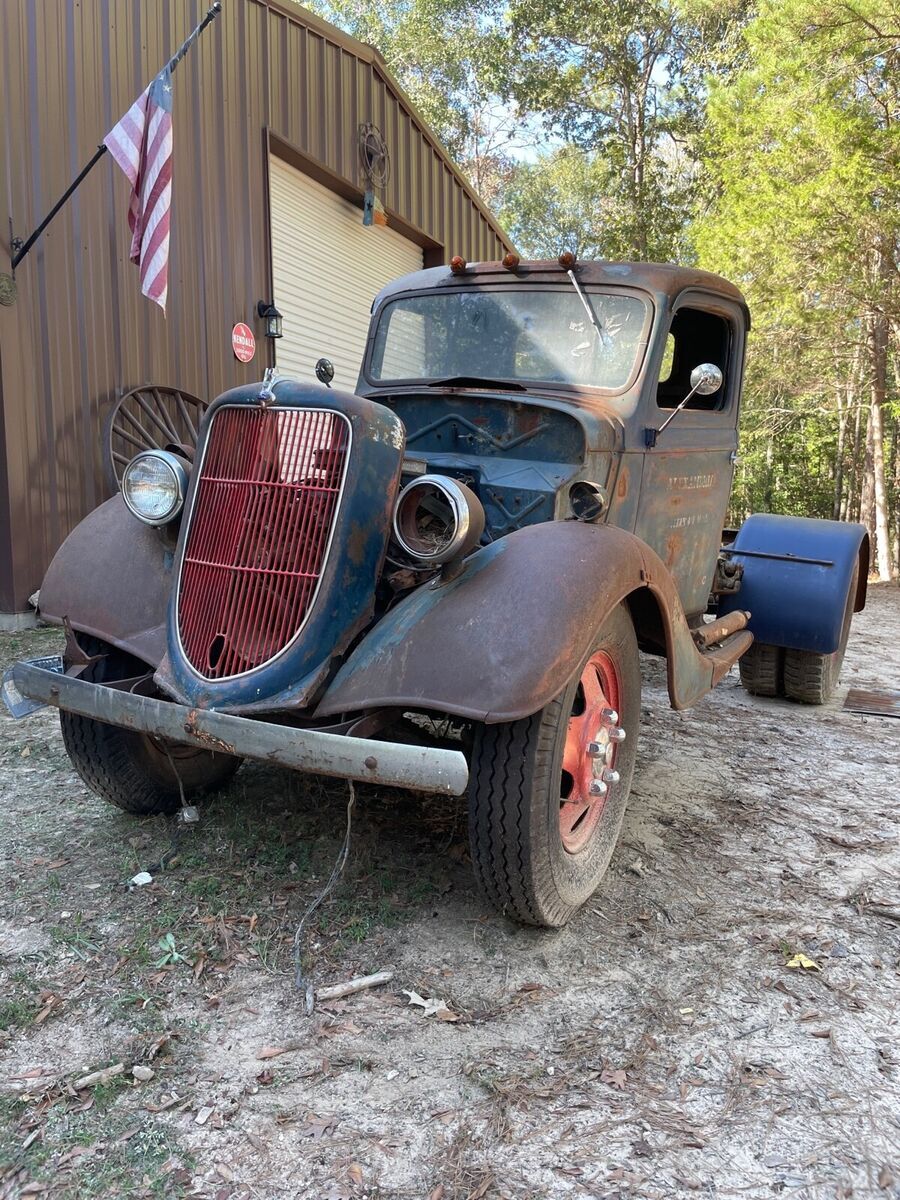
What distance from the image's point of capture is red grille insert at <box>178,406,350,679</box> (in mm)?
2533

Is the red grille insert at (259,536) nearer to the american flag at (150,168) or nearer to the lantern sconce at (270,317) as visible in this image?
the american flag at (150,168)

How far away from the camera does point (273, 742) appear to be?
2.26 metres

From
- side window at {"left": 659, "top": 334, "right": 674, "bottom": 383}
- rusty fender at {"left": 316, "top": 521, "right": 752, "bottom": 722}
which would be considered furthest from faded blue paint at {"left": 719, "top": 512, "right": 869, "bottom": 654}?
rusty fender at {"left": 316, "top": 521, "right": 752, "bottom": 722}

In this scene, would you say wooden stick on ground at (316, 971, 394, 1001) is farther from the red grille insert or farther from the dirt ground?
the red grille insert

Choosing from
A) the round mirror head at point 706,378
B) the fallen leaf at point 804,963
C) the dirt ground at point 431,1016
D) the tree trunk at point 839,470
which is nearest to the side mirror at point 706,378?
the round mirror head at point 706,378

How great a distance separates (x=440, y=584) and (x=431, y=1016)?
43.5 inches

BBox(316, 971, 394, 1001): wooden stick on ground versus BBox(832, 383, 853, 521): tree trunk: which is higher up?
BBox(832, 383, 853, 521): tree trunk

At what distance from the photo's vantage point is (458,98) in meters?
24.3

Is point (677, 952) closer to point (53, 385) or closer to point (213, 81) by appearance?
point (53, 385)

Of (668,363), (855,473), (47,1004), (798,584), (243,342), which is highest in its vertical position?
(243,342)

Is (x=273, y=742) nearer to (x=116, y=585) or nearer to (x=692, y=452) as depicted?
(x=116, y=585)

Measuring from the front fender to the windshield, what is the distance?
4.75 feet

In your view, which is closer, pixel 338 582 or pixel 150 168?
pixel 338 582

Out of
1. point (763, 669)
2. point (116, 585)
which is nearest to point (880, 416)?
point (763, 669)
